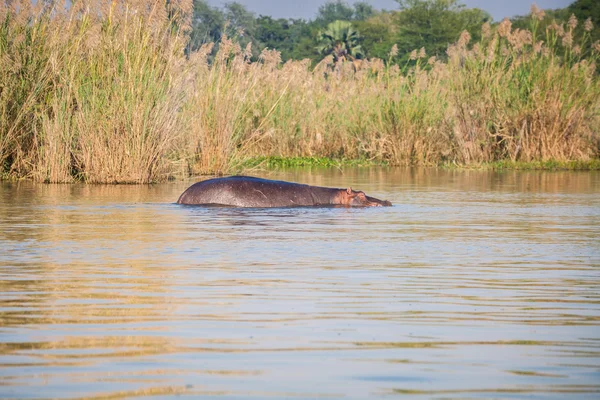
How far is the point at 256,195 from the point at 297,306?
6.09 m

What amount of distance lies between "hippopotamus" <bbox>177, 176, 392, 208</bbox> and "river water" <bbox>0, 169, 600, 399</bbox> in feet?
3.87

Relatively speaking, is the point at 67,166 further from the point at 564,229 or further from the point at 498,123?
the point at 498,123

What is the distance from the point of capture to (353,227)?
8.77 metres

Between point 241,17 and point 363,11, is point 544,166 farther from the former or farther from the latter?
point 363,11

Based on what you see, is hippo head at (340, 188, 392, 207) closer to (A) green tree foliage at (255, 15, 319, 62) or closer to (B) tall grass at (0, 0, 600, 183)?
(B) tall grass at (0, 0, 600, 183)

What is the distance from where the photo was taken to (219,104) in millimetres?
15656

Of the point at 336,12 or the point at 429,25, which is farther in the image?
the point at 336,12

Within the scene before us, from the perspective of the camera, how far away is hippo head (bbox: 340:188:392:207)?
10820mm

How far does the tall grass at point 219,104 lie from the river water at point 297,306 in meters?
3.92

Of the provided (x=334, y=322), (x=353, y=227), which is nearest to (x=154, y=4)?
(x=353, y=227)

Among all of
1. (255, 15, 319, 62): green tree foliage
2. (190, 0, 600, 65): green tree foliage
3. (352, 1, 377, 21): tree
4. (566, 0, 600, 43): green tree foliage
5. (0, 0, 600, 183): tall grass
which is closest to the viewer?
(0, 0, 600, 183): tall grass

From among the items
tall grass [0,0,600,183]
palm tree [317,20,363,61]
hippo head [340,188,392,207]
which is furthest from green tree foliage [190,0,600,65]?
hippo head [340,188,392,207]

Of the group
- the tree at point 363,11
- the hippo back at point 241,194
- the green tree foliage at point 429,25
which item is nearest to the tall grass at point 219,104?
the hippo back at point 241,194

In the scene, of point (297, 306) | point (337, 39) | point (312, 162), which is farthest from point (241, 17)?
point (297, 306)
